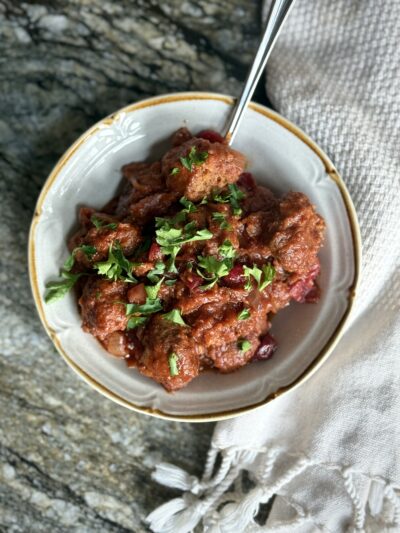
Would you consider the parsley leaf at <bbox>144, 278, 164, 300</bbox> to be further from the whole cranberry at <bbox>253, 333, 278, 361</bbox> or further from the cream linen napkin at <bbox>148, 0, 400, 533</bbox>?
the cream linen napkin at <bbox>148, 0, 400, 533</bbox>

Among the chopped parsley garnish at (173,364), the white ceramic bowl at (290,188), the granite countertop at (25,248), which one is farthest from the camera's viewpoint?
the granite countertop at (25,248)

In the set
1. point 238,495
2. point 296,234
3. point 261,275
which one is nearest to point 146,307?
point 261,275

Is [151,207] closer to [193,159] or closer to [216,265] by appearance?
[193,159]

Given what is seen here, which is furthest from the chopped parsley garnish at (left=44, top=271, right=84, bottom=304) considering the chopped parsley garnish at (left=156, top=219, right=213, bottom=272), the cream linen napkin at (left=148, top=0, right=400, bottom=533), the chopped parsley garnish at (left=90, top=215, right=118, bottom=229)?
the cream linen napkin at (left=148, top=0, right=400, bottom=533)

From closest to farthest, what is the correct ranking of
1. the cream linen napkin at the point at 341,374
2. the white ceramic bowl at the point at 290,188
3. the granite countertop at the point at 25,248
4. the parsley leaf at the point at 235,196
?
the parsley leaf at the point at 235,196
the white ceramic bowl at the point at 290,188
the cream linen napkin at the point at 341,374
the granite countertop at the point at 25,248

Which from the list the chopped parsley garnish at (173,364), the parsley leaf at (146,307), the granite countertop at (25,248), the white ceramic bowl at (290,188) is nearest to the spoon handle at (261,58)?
the white ceramic bowl at (290,188)

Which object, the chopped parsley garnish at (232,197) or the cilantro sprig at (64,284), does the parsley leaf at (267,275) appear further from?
the cilantro sprig at (64,284)

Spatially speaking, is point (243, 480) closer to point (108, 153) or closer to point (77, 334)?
point (77, 334)

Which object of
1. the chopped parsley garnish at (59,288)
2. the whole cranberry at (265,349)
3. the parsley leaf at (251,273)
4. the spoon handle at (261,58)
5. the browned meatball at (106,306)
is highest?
the spoon handle at (261,58)
